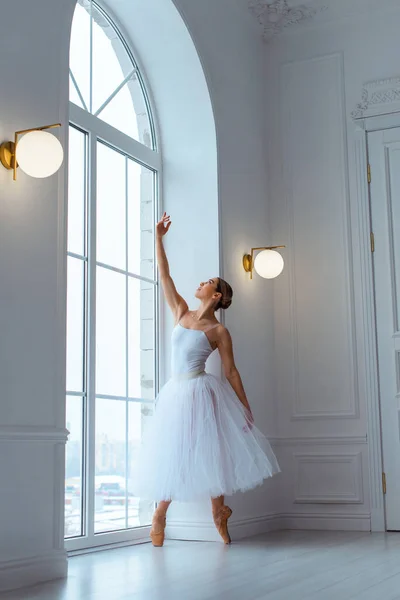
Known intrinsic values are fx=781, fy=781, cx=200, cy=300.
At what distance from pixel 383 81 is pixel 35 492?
A: 3.71 metres

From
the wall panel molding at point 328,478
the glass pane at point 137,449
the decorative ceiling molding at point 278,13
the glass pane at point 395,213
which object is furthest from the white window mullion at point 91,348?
the glass pane at point 395,213

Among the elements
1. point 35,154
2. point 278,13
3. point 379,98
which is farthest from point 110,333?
point 278,13

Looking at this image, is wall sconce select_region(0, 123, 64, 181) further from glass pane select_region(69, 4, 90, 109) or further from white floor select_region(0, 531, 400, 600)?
white floor select_region(0, 531, 400, 600)

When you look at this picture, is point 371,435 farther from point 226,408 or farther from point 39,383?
point 39,383

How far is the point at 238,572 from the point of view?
128 inches

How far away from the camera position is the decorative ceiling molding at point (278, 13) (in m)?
5.49

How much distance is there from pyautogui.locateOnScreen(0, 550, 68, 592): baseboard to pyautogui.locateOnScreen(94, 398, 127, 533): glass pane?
83 cm

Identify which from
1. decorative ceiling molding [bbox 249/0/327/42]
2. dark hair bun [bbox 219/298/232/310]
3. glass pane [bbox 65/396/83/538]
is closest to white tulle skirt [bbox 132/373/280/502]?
glass pane [bbox 65/396/83/538]

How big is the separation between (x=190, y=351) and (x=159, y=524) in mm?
934

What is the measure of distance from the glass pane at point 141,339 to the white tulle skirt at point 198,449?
0.34 m

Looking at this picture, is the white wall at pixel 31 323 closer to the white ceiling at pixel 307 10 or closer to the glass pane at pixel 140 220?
the glass pane at pixel 140 220

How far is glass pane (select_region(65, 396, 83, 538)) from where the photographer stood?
377 centimetres

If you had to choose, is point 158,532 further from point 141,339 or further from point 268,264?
point 268,264

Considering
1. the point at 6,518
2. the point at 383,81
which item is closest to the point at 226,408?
the point at 6,518
